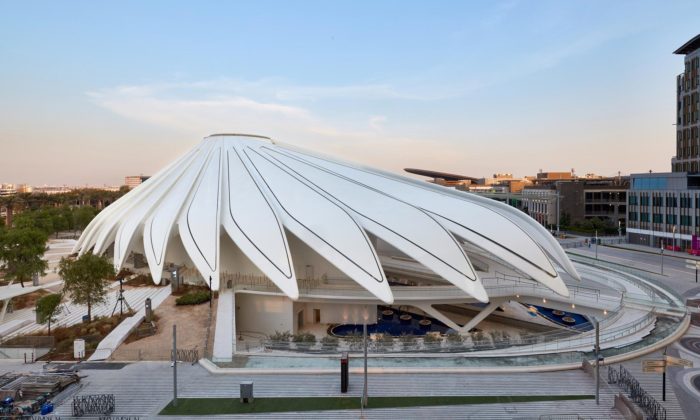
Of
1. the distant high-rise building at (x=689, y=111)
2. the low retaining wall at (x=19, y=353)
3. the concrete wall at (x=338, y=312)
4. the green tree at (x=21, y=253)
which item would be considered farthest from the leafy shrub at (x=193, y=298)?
the distant high-rise building at (x=689, y=111)

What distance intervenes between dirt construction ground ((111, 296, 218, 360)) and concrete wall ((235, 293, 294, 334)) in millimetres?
1994

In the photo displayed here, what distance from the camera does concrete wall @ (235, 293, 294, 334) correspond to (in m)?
25.2

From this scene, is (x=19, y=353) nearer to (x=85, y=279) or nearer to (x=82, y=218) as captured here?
(x=85, y=279)

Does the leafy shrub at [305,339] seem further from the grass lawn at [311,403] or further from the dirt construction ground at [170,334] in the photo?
the grass lawn at [311,403]

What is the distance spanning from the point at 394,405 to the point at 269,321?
13.3 m

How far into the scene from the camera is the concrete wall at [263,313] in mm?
25234

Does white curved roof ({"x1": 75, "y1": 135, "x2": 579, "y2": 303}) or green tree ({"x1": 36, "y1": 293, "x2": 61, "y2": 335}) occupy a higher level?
white curved roof ({"x1": 75, "y1": 135, "x2": 579, "y2": 303})

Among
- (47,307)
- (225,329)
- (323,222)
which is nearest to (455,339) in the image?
(323,222)

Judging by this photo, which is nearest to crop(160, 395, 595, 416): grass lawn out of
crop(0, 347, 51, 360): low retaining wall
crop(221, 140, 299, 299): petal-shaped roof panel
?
crop(221, 140, 299, 299): petal-shaped roof panel

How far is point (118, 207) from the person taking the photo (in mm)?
36031

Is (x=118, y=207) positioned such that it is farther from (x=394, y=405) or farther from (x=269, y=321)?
(x=394, y=405)

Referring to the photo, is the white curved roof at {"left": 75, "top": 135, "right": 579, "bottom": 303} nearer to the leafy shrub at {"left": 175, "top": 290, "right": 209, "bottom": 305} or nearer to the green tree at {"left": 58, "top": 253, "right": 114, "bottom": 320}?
the leafy shrub at {"left": 175, "top": 290, "right": 209, "bottom": 305}

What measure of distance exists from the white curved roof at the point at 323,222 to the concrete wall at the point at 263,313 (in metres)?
3.50

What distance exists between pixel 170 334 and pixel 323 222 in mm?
9439
